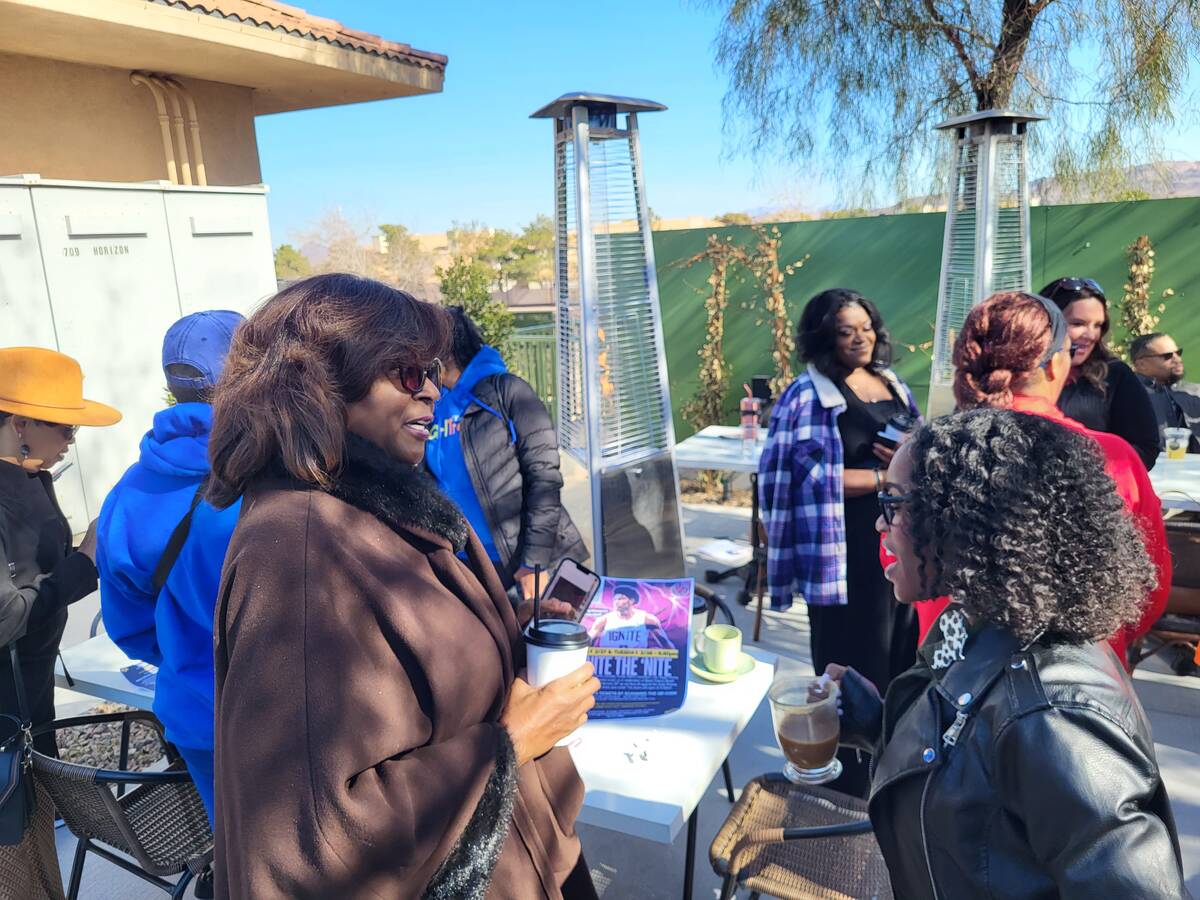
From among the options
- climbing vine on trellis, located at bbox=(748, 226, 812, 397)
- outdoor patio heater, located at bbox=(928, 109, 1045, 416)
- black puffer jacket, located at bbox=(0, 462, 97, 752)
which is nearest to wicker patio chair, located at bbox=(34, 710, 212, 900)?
black puffer jacket, located at bbox=(0, 462, 97, 752)

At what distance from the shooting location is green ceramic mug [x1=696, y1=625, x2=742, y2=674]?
2.09 meters

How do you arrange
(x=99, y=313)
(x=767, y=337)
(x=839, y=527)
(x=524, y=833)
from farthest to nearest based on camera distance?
1. (x=767, y=337)
2. (x=99, y=313)
3. (x=839, y=527)
4. (x=524, y=833)

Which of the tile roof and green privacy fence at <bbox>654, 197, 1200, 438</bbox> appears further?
the tile roof

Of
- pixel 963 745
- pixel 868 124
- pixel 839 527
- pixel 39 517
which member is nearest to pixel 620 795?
pixel 963 745

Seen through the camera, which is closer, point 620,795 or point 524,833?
point 524,833

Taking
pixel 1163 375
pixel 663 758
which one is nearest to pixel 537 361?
pixel 1163 375

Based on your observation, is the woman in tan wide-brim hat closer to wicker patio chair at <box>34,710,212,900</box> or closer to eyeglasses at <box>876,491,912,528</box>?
wicker patio chair at <box>34,710,212,900</box>

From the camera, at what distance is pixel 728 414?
8.07 meters

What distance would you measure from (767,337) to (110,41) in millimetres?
6405

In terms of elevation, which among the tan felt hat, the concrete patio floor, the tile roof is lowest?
the concrete patio floor

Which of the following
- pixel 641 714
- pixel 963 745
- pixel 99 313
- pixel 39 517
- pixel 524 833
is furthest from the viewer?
pixel 99 313

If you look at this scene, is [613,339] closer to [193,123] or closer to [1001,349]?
[1001,349]

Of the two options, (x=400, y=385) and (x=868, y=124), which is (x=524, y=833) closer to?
(x=400, y=385)

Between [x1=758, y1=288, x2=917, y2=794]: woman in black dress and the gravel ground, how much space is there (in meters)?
2.61
